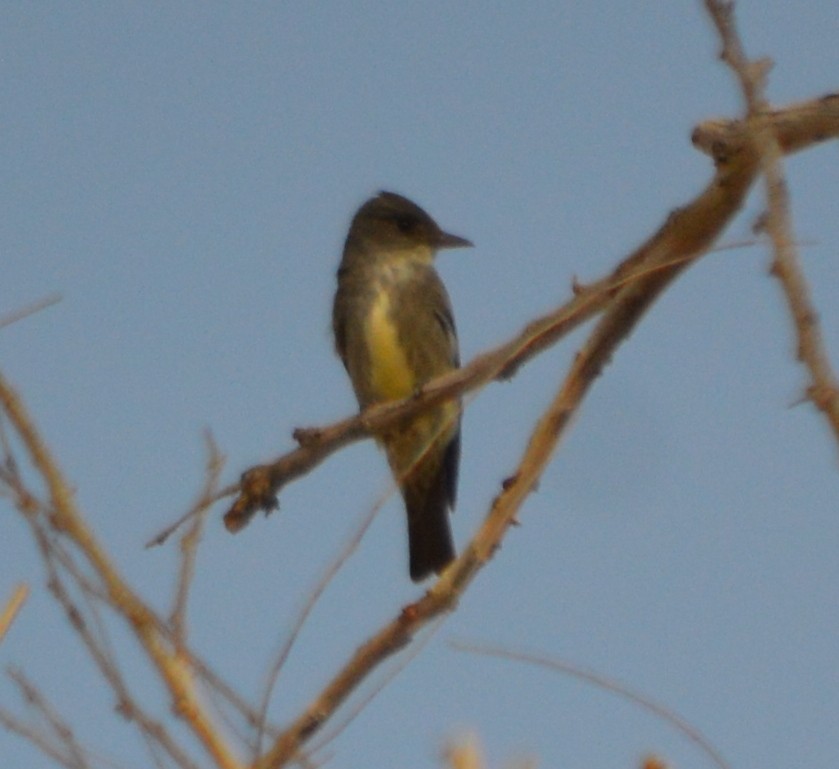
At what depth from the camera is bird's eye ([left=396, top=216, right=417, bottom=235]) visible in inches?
341

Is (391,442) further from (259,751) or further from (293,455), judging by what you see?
(259,751)

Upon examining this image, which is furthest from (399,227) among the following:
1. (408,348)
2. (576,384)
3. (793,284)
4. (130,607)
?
(793,284)

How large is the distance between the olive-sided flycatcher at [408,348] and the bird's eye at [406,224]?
64 mm

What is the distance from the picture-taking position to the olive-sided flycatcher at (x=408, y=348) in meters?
7.59

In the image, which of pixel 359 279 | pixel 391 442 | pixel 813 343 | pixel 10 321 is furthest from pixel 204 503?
pixel 359 279

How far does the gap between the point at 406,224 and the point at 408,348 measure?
1114 mm

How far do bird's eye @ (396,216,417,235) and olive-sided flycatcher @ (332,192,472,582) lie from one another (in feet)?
0.21

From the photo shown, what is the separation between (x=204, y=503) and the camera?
3.01 metres

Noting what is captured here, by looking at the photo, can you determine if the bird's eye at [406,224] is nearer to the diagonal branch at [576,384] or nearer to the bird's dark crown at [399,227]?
the bird's dark crown at [399,227]

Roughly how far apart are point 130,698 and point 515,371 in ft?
3.67

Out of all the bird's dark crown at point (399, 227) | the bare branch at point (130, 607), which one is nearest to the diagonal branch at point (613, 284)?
the bare branch at point (130, 607)

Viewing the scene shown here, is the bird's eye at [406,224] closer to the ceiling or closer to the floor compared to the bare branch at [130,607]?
closer to the floor

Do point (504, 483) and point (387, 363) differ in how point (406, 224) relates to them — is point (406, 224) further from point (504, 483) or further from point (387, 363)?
point (504, 483)

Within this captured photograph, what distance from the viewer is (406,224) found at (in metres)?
8.69
